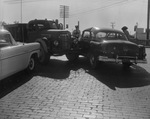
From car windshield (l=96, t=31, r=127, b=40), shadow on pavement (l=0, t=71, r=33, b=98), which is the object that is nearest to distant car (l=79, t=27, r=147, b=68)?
car windshield (l=96, t=31, r=127, b=40)

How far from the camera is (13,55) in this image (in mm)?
6512

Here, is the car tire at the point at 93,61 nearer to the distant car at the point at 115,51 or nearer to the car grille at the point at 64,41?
the distant car at the point at 115,51

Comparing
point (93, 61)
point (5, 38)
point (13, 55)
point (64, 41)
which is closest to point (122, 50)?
point (93, 61)

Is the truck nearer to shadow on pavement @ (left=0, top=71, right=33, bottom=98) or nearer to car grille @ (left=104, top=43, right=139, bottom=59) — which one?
shadow on pavement @ (left=0, top=71, right=33, bottom=98)

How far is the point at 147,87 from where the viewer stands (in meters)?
6.66

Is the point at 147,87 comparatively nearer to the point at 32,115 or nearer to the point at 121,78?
the point at 121,78

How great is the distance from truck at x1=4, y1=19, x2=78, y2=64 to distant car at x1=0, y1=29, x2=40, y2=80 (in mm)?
1810

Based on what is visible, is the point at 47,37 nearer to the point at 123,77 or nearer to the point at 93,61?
the point at 93,61

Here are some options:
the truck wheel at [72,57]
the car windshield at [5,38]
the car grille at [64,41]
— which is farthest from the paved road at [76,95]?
the truck wheel at [72,57]

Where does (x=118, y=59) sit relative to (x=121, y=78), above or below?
above

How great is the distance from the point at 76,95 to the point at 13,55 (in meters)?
2.24

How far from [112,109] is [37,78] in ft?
11.3

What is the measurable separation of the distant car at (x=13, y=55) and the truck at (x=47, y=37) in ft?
5.94

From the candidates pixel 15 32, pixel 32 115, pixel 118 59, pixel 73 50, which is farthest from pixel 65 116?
pixel 15 32
